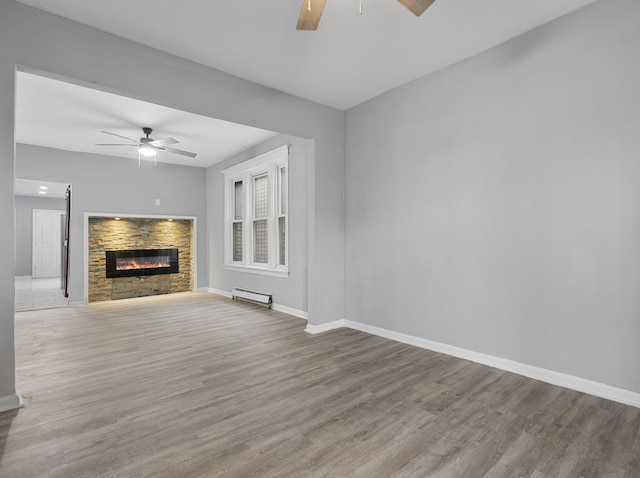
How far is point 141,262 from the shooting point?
743 centimetres

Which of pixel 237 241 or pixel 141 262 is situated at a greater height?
pixel 237 241

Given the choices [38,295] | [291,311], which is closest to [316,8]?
[291,311]

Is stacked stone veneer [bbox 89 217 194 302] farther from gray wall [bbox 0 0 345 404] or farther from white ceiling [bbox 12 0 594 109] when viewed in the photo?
white ceiling [bbox 12 0 594 109]

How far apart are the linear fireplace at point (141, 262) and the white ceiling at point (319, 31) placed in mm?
5343

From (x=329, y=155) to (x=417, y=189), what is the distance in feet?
4.34

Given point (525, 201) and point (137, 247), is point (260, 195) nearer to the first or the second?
point (137, 247)

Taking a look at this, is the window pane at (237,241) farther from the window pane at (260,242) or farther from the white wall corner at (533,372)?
the white wall corner at (533,372)

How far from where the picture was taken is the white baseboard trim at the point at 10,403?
2338 mm

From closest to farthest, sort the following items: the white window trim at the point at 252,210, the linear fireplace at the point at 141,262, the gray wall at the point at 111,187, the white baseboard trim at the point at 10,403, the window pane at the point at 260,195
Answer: the white baseboard trim at the point at 10,403 → the white window trim at the point at 252,210 → the gray wall at the point at 111,187 → the window pane at the point at 260,195 → the linear fireplace at the point at 141,262

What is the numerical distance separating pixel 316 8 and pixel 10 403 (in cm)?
338

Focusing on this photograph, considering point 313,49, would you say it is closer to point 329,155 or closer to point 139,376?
point 329,155

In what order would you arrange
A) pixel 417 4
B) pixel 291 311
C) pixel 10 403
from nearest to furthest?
pixel 417 4 → pixel 10 403 → pixel 291 311

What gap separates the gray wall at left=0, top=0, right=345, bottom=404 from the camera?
2.39m

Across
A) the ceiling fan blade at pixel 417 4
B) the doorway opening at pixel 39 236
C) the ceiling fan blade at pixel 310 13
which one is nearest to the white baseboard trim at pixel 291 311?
the ceiling fan blade at pixel 310 13
